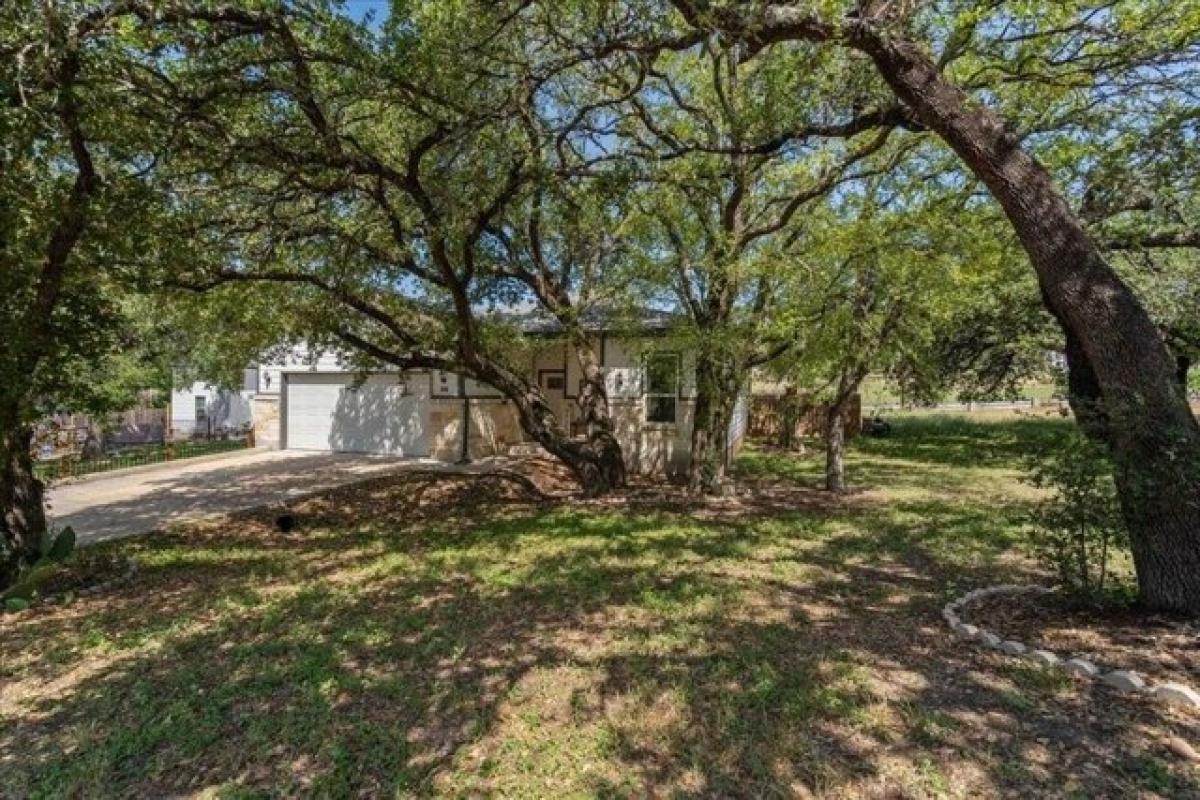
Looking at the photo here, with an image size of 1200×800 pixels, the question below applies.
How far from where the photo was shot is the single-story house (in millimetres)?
12836

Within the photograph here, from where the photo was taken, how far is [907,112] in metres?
5.19

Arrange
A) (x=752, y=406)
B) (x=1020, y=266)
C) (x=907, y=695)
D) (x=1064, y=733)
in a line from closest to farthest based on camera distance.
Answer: (x=1064, y=733) < (x=907, y=695) < (x=1020, y=266) < (x=752, y=406)

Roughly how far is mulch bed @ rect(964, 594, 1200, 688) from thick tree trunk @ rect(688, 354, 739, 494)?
18.3ft

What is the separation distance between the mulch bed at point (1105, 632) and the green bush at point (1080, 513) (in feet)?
0.61

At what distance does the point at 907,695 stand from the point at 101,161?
7.56m

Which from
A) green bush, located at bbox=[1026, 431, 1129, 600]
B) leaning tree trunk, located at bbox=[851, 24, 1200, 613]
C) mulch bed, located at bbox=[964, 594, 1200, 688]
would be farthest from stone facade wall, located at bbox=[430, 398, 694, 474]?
leaning tree trunk, located at bbox=[851, 24, 1200, 613]

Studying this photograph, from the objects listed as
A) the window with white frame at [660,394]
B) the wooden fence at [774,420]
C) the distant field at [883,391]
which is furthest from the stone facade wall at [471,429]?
the distant field at [883,391]

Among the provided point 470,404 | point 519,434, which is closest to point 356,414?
point 470,404

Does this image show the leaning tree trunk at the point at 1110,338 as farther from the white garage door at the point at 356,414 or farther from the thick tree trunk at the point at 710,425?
the white garage door at the point at 356,414

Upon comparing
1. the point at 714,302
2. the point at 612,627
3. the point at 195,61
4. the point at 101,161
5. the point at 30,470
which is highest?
the point at 195,61

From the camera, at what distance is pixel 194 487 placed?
452 inches

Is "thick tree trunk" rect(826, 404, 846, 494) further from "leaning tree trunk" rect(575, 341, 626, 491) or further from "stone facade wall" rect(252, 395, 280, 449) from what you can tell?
"stone facade wall" rect(252, 395, 280, 449)

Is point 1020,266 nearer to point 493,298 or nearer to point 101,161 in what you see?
point 493,298

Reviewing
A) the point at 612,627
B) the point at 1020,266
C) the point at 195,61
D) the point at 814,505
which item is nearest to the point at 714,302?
the point at 814,505
